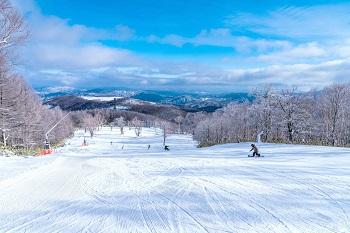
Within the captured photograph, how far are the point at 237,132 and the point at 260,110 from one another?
32.9 m

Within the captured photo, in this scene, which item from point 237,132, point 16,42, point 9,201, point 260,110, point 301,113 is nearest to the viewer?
point 9,201

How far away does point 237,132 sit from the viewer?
99.2 metres

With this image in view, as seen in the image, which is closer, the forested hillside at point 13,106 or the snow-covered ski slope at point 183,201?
the snow-covered ski slope at point 183,201

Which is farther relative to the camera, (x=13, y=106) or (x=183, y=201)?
(x=13, y=106)

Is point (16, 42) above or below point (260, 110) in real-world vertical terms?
above

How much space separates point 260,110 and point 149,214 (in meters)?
60.0

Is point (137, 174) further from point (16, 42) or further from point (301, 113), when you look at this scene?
point (301, 113)

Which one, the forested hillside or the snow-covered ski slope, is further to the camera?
the forested hillside

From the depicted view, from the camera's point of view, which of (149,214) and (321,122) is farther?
(321,122)

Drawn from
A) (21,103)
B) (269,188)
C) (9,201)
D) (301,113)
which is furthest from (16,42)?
(301,113)

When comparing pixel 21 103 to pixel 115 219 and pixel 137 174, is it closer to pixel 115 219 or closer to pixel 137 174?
pixel 137 174

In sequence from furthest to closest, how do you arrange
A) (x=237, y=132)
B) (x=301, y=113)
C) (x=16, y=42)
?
(x=237, y=132) → (x=301, y=113) → (x=16, y=42)

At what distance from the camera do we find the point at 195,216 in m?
8.49

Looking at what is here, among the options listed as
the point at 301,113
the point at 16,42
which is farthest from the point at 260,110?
the point at 16,42
